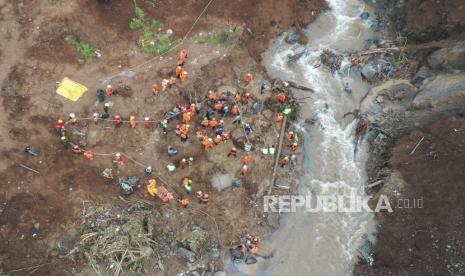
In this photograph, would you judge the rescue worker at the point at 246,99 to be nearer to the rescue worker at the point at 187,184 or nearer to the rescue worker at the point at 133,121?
the rescue worker at the point at 187,184

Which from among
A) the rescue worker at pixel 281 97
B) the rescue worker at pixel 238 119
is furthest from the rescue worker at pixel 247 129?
the rescue worker at pixel 281 97

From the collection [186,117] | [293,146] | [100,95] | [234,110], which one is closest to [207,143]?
[186,117]

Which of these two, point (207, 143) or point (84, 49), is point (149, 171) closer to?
point (207, 143)

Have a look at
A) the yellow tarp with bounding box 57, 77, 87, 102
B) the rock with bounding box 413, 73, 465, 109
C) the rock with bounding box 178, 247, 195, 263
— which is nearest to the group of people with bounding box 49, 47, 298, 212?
the yellow tarp with bounding box 57, 77, 87, 102

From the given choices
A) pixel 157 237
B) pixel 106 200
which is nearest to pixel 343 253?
pixel 157 237

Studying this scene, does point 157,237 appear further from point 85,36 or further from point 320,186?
point 85,36

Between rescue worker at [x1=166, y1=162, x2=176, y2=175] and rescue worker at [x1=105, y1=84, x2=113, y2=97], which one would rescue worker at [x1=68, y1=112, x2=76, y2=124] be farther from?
rescue worker at [x1=166, y1=162, x2=176, y2=175]
